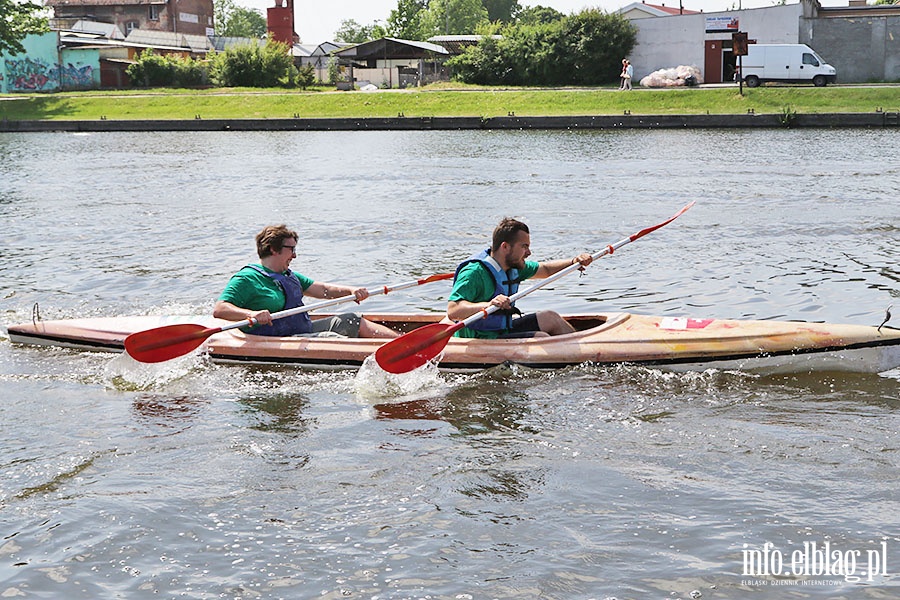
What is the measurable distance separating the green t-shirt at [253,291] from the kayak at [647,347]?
0.91ft

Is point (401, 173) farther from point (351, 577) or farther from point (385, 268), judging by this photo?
point (351, 577)

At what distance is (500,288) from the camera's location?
8.62 metres

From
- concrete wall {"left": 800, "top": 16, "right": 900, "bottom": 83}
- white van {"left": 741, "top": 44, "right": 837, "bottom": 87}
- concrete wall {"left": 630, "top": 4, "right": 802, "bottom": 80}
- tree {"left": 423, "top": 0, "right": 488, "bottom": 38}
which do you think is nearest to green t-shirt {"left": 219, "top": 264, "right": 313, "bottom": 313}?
white van {"left": 741, "top": 44, "right": 837, "bottom": 87}

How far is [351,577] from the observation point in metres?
5.28

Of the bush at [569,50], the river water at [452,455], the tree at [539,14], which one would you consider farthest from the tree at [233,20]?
the river water at [452,455]

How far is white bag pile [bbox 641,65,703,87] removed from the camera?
46.2 metres

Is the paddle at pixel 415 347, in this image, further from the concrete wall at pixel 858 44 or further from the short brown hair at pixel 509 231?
the concrete wall at pixel 858 44

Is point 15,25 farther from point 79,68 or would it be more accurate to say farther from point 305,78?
point 305,78

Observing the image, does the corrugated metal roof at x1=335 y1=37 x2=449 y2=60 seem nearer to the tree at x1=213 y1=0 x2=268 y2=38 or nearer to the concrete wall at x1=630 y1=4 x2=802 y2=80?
the concrete wall at x1=630 y1=4 x2=802 y2=80

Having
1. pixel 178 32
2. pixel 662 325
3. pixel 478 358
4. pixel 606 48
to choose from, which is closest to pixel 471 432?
pixel 478 358

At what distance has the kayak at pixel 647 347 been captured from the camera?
8.14m

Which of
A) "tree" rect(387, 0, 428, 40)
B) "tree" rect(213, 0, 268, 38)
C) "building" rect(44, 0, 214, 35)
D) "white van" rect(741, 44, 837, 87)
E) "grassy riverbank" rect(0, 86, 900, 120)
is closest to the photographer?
"grassy riverbank" rect(0, 86, 900, 120)

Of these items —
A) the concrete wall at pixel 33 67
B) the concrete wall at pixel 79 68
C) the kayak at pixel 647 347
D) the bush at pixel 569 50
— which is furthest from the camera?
the concrete wall at pixel 79 68

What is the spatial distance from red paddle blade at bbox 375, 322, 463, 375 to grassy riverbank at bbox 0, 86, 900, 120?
29838mm
